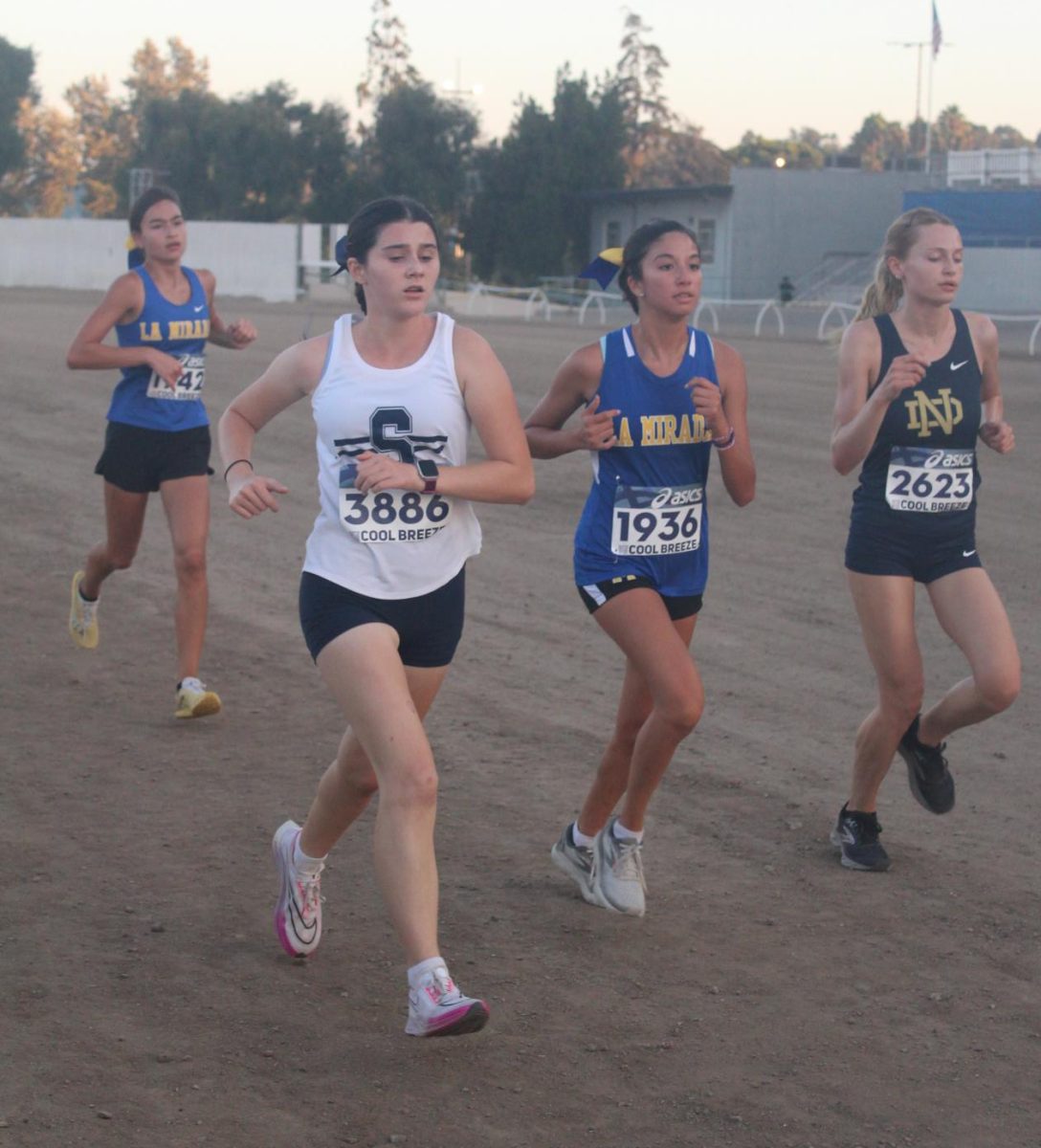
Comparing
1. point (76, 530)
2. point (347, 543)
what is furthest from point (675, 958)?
point (76, 530)

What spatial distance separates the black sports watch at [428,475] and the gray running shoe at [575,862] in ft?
5.60

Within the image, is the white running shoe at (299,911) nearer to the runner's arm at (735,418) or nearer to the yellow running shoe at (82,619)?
the runner's arm at (735,418)

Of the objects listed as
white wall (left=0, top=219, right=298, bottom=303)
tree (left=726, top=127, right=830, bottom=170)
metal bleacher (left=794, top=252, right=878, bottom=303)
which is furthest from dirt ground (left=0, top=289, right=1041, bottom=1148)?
tree (left=726, top=127, right=830, bottom=170)

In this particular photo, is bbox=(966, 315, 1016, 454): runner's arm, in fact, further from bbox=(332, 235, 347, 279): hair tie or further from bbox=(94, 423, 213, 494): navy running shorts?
bbox=(94, 423, 213, 494): navy running shorts

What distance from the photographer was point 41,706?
780cm

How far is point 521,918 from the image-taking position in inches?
208

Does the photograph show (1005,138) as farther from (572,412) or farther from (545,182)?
(572,412)

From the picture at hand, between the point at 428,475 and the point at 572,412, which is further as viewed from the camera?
the point at 572,412

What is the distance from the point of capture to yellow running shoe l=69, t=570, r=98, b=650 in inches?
334

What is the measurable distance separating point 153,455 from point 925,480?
367cm

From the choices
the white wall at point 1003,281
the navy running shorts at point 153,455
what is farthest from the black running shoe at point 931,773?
the white wall at point 1003,281

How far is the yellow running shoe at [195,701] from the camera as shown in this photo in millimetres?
7438

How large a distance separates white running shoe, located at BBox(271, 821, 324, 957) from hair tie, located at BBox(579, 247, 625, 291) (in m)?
2.07

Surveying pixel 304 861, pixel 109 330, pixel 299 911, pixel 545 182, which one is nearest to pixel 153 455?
pixel 109 330
